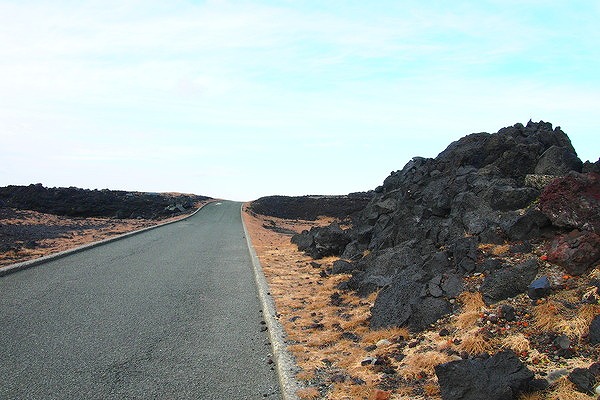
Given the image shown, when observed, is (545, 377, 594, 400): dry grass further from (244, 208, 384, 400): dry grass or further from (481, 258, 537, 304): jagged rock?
(481, 258, 537, 304): jagged rock

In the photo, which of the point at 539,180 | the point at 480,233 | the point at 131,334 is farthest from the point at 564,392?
the point at 539,180

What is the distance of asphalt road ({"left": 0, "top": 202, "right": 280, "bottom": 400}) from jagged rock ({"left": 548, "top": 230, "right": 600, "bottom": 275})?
473 centimetres

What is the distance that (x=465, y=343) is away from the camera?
575 centimetres

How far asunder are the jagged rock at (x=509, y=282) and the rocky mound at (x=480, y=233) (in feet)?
0.05

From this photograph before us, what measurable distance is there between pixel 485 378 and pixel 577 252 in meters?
3.33

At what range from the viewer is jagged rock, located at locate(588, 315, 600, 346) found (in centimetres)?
496

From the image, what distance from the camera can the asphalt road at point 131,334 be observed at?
18.1 ft

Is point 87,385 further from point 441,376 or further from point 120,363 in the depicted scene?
point 441,376

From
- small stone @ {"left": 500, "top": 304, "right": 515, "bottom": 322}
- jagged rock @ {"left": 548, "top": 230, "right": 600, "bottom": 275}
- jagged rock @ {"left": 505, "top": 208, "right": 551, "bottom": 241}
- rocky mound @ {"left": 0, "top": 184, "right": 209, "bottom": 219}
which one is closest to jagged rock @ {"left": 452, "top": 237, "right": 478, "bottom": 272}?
jagged rock @ {"left": 505, "top": 208, "right": 551, "bottom": 241}

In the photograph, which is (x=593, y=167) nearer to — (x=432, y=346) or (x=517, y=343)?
(x=517, y=343)

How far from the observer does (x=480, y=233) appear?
9516 millimetres

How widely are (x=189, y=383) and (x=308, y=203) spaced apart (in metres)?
58.2

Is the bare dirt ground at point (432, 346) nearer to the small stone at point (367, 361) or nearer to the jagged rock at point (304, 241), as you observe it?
the small stone at point (367, 361)

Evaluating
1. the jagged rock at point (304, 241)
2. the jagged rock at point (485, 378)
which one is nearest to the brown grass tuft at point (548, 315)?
the jagged rock at point (485, 378)
